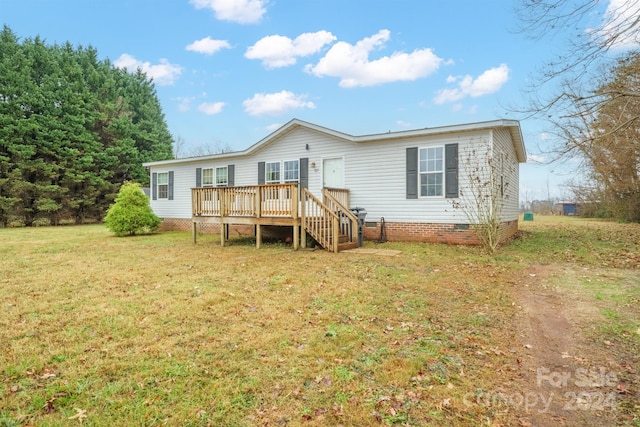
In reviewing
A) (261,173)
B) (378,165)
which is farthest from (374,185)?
(261,173)

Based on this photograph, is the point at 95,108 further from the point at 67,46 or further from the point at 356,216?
the point at 356,216

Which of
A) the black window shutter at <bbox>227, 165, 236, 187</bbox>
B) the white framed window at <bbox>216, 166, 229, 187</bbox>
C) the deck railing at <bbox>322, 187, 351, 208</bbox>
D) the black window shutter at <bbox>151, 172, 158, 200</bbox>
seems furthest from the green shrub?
the deck railing at <bbox>322, 187, 351, 208</bbox>

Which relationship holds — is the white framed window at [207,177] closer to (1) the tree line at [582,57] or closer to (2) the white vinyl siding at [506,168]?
(2) the white vinyl siding at [506,168]

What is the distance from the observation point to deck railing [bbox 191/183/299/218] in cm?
1004

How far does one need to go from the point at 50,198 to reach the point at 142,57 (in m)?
15.1

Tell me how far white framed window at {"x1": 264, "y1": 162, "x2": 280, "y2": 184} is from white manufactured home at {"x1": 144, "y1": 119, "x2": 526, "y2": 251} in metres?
0.04

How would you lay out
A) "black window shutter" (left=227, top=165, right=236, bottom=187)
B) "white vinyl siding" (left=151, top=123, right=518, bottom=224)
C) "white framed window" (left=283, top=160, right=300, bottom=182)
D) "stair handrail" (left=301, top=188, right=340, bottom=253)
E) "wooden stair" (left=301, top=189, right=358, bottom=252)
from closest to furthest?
"stair handrail" (left=301, top=188, right=340, bottom=253) < "wooden stair" (left=301, top=189, right=358, bottom=252) < "white vinyl siding" (left=151, top=123, right=518, bottom=224) < "white framed window" (left=283, top=160, right=300, bottom=182) < "black window shutter" (left=227, top=165, right=236, bottom=187)

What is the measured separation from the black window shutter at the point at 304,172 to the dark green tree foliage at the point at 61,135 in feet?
60.1

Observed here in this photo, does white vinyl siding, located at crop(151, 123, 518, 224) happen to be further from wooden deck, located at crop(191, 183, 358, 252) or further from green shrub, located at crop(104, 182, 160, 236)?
green shrub, located at crop(104, 182, 160, 236)

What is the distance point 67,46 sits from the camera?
26750 mm

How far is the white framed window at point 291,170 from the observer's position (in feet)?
41.6

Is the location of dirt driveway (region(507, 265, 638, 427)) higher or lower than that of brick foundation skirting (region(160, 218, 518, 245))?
lower

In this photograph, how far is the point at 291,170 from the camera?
42.2 feet

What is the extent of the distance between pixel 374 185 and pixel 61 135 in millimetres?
21556
